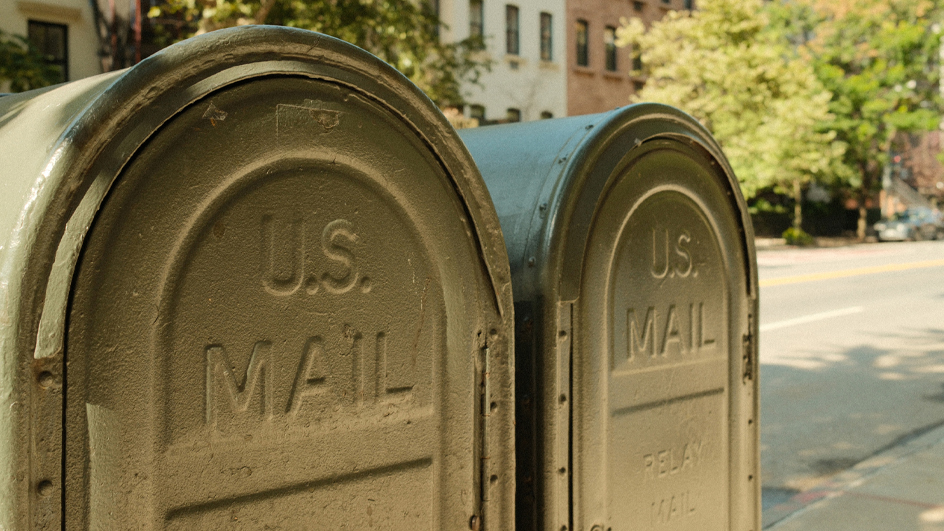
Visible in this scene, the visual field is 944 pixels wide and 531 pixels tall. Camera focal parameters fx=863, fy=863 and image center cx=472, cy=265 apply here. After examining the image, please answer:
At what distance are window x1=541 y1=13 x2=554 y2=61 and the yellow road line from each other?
1244 centimetres

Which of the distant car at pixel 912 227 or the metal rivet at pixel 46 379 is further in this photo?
the distant car at pixel 912 227

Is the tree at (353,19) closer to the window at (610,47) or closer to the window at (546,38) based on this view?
the window at (546,38)

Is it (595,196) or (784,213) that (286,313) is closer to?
(595,196)

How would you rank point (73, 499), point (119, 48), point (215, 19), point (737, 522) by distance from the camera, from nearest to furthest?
point (73, 499) < point (737, 522) < point (215, 19) < point (119, 48)

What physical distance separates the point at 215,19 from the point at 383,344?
10.7m

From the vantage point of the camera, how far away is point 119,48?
18.4 m

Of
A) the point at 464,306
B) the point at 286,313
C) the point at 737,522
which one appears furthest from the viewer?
the point at 737,522

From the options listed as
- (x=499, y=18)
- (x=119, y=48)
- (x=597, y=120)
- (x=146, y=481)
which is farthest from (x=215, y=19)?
(x=499, y=18)

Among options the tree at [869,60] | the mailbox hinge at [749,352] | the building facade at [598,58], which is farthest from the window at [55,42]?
the tree at [869,60]

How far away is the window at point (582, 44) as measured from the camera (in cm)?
3022

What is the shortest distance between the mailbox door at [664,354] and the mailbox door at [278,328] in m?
0.49

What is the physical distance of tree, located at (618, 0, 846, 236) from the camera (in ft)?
85.6

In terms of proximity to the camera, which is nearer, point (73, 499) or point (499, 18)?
point (73, 499)

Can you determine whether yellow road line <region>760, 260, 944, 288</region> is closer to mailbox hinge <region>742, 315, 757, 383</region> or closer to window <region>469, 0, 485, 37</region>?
window <region>469, 0, 485, 37</region>
